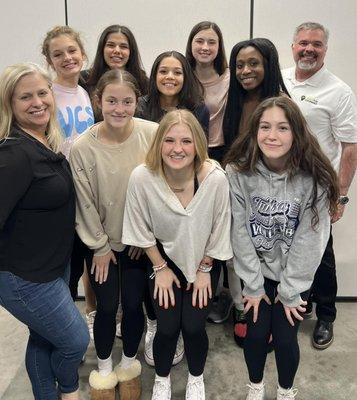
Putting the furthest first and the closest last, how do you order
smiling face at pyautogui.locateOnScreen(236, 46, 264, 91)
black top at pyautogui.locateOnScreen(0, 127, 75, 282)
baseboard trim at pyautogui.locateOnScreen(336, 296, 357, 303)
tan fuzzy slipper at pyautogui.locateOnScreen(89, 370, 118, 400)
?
baseboard trim at pyautogui.locateOnScreen(336, 296, 357, 303), smiling face at pyautogui.locateOnScreen(236, 46, 264, 91), tan fuzzy slipper at pyautogui.locateOnScreen(89, 370, 118, 400), black top at pyautogui.locateOnScreen(0, 127, 75, 282)

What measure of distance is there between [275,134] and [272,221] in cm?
36

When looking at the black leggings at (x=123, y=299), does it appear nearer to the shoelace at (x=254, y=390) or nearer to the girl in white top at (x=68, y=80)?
the shoelace at (x=254, y=390)

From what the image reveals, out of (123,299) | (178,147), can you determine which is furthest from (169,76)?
(123,299)

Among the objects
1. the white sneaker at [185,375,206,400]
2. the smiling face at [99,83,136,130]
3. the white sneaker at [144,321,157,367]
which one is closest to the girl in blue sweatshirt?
the white sneaker at [185,375,206,400]

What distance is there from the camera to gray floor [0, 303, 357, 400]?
188 cm

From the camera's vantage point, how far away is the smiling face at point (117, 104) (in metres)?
1.60

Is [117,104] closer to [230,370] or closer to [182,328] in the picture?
[182,328]

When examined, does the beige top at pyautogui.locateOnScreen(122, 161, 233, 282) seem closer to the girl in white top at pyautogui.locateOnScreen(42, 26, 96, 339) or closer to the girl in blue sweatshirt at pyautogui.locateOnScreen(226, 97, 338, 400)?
the girl in blue sweatshirt at pyautogui.locateOnScreen(226, 97, 338, 400)

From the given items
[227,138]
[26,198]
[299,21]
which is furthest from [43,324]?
[299,21]

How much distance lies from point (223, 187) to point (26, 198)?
78 centimetres

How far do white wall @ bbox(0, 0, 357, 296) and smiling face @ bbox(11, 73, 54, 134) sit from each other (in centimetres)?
136

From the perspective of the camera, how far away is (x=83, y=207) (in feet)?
5.31

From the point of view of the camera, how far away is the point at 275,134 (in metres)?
1.54

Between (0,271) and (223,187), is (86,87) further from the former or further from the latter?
(0,271)
